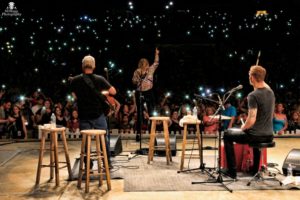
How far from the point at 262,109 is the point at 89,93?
2.46 m

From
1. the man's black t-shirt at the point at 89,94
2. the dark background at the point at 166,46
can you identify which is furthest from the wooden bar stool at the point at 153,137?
the dark background at the point at 166,46

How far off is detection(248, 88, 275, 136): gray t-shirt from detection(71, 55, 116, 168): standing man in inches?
78.8

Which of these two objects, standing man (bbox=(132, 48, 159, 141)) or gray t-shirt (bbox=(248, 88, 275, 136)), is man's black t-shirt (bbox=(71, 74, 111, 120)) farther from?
gray t-shirt (bbox=(248, 88, 275, 136))

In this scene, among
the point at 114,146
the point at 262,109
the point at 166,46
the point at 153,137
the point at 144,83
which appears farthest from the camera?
the point at 166,46

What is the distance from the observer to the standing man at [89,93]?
6496 mm

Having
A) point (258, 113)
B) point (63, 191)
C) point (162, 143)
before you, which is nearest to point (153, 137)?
point (162, 143)

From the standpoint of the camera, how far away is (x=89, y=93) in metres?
6.52

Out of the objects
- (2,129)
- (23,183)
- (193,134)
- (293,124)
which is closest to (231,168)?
(23,183)

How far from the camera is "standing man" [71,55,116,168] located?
256 inches

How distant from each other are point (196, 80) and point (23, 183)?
878 centimetres

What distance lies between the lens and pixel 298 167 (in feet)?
20.8

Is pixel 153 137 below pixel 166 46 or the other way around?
below

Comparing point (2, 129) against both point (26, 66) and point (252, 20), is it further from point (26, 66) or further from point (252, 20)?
point (252, 20)

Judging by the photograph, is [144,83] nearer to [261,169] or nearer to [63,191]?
[261,169]
